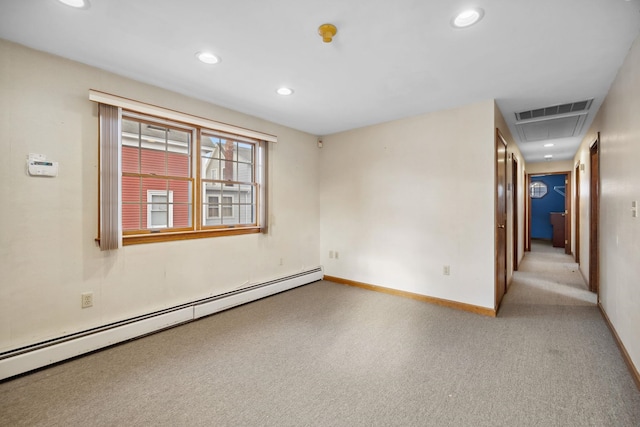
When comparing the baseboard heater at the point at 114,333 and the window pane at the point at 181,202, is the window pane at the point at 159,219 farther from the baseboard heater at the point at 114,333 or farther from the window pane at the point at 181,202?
the baseboard heater at the point at 114,333

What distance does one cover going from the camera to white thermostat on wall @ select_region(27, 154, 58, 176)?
2215 millimetres

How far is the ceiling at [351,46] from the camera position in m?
1.80

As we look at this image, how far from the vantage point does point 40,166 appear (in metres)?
2.25

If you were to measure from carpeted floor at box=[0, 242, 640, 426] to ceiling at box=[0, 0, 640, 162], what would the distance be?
8.12 ft

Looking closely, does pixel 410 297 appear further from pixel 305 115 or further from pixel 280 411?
pixel 305 115

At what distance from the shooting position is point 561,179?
32.0 feet

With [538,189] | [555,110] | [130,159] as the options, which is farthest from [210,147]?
[538,189]

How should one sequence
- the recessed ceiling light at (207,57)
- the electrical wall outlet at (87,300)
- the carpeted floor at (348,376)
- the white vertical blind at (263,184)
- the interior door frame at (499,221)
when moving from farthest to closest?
the white vertical blind at (263,184), the interior door frame at (499,221), the electrical wall outlet at (87,300), the recessed ceiling light at (207,57), the carpeted floor at (348,376)

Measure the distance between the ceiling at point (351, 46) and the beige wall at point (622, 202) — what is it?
0.27 meters

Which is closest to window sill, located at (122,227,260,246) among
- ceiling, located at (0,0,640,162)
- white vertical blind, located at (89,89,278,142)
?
white vertical blind, located at (89,89,278,142)

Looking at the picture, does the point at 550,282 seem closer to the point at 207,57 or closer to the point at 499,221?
A: the point at 499,221

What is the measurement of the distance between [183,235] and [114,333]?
1077 millimetres

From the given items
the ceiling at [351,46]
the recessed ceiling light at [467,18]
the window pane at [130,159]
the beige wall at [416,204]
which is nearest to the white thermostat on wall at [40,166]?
the window pane at [130,159]

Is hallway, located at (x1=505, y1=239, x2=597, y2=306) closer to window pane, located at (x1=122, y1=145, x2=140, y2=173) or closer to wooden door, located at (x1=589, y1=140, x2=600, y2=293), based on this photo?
wooden door, located at (x1=589, y1=140, x2=600, y2=293)
